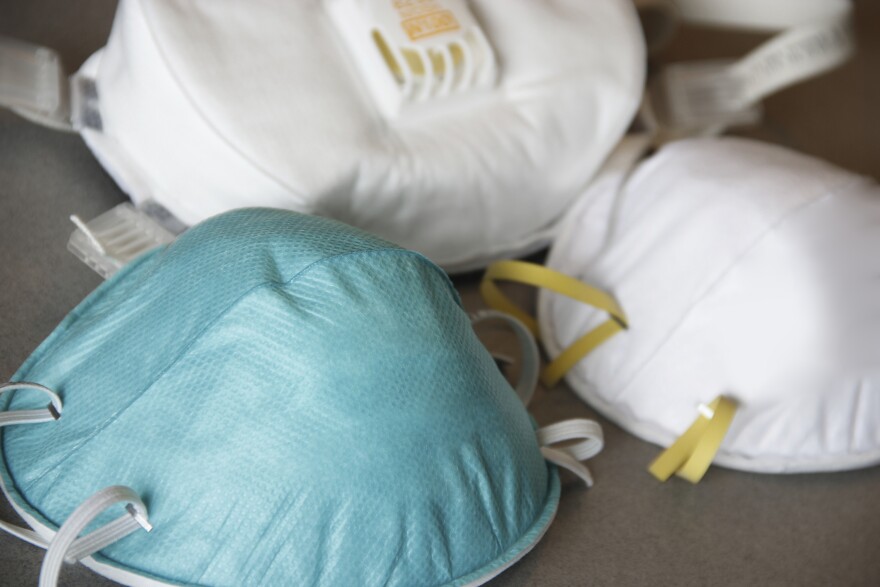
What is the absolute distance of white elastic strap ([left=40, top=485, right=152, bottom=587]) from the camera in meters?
0.56

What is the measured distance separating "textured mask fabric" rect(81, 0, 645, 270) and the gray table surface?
0.08m

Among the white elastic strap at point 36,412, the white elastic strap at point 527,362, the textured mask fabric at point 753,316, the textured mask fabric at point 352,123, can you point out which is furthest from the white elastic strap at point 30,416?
the textured mask fabric at point 753,316

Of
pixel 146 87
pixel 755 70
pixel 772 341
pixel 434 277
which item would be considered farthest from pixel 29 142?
pixel 755 70

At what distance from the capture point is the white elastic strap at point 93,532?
0.56 metres

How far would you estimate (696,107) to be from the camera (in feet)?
3.95

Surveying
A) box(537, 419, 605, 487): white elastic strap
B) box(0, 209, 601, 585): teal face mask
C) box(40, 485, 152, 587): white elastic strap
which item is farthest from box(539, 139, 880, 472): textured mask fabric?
box(40, 485, 152, 587): white elastic strap

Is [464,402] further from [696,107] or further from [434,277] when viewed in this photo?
[696,107]

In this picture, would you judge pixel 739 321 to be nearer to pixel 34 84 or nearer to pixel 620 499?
pixel 620 499

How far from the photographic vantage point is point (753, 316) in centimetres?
82

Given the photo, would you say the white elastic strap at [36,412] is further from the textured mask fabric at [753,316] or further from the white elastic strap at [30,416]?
the textured mask fabric at [753,316]

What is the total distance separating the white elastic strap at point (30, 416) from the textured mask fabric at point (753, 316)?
1.62 feet

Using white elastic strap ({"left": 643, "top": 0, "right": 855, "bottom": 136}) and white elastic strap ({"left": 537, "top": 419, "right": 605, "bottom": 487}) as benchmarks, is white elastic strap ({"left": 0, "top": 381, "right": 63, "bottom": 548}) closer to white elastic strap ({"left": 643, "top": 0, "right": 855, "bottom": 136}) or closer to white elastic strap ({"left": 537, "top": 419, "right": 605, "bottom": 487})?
white elastic strap ({"left": 537, "top": 419, "right": 605, "bottom": 487})

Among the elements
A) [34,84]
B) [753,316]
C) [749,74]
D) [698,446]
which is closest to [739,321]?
[753,316]

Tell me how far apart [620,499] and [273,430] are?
1.20ft
